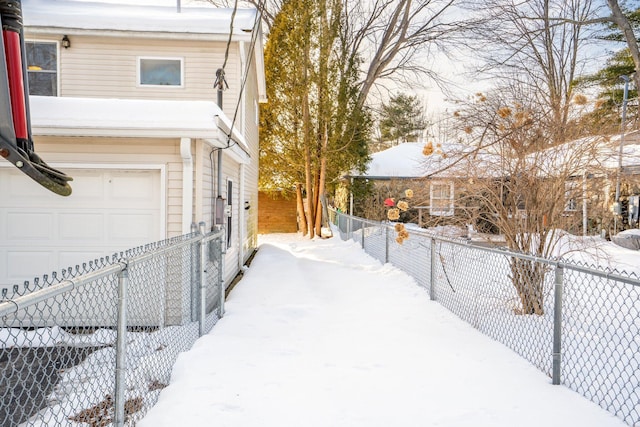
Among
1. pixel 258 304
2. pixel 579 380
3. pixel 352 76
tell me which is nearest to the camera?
pixel 579 380

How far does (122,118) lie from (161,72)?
4.79 meters

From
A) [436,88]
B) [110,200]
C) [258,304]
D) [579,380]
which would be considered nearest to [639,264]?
[579,380]

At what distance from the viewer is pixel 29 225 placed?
6523 millimetres

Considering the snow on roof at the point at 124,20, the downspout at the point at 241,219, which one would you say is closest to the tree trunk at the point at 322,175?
the downspout at the point at 241,219

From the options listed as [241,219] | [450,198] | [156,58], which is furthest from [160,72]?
[450,198]

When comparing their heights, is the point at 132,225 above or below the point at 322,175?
below

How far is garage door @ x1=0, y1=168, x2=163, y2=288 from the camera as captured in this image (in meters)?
6.50

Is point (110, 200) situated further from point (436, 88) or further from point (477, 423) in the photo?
point (436, 88)

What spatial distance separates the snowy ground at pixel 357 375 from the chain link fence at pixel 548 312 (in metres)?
0.23

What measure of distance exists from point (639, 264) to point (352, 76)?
12.8 m

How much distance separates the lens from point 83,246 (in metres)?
6.61

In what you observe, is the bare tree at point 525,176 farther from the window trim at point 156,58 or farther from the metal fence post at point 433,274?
the window trim at point 156,58

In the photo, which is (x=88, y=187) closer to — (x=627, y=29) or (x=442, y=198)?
(x=442, y=198)

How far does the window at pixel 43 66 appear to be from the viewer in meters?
10.2
